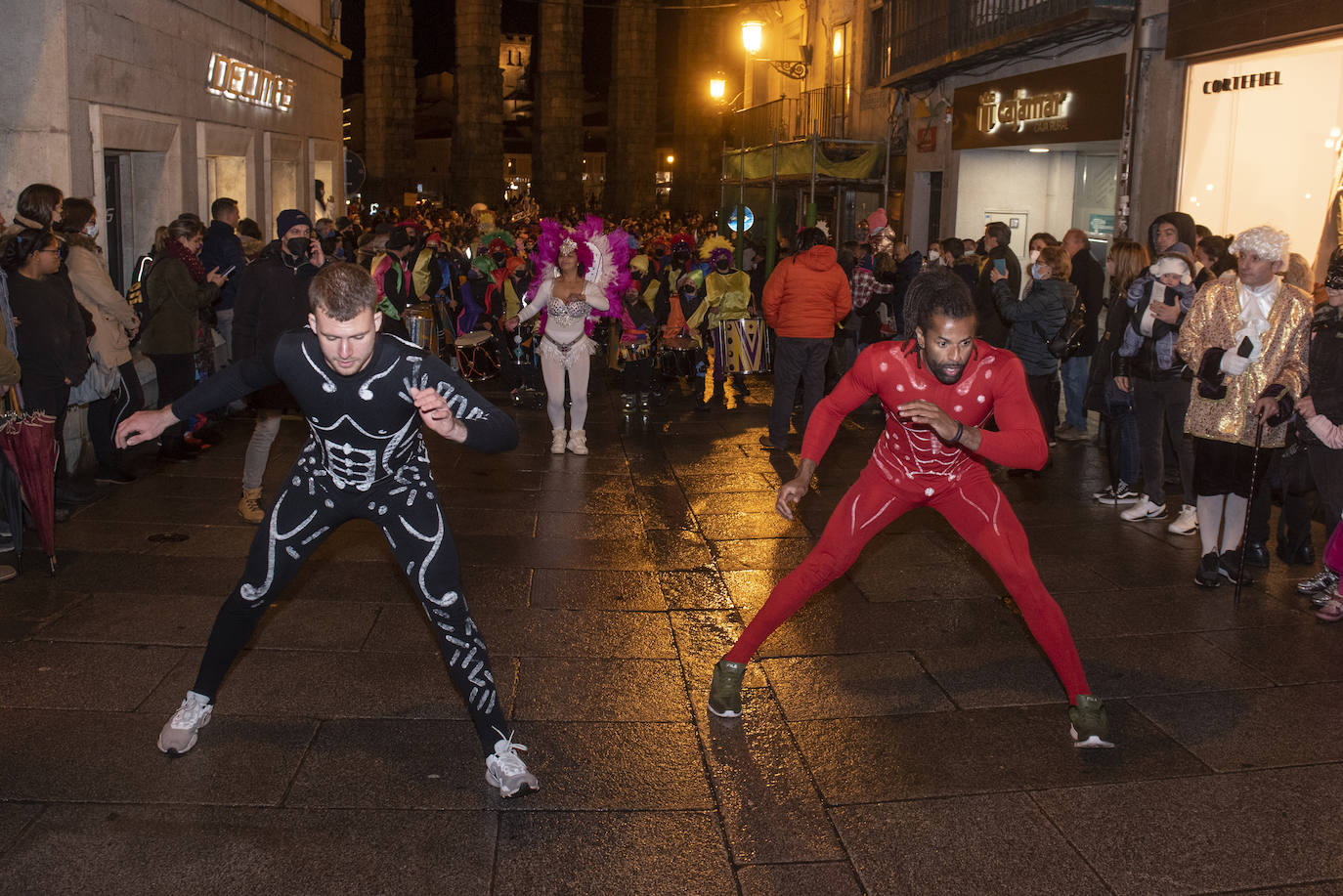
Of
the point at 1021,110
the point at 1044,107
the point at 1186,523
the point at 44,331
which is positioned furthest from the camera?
the point at 1021,110

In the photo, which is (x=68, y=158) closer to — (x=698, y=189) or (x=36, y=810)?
(x=36, y=810)

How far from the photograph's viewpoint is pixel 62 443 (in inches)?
353

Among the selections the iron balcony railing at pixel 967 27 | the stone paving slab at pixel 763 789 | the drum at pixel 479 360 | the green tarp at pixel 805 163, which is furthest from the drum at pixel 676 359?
the stone paving slab at pixel 763 789

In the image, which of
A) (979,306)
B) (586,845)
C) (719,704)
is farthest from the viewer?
(979,306)

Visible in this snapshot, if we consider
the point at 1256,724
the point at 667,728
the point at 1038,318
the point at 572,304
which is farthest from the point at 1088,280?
the point at 667,728

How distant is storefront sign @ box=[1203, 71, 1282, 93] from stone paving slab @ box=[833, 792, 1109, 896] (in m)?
9.48

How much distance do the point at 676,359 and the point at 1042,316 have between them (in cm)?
570

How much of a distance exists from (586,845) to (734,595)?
303 centimetres

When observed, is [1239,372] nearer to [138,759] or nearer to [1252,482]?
[1252,482]

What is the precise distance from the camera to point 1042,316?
33.5 feet

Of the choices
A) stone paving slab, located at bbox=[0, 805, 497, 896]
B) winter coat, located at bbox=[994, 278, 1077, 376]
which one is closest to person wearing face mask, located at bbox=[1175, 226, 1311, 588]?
winter coat, located at bbox=[994, 278, 1077, 376]

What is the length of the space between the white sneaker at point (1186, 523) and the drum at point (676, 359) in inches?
272

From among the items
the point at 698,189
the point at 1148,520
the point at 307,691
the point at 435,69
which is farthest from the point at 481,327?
the point at 435,69

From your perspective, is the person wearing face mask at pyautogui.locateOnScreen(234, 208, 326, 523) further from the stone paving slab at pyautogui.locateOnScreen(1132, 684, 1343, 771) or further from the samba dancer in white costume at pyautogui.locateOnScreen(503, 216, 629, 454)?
the stone paving slab at pyautogui.locateOnScreen(1132, 684, 1343, 771)
